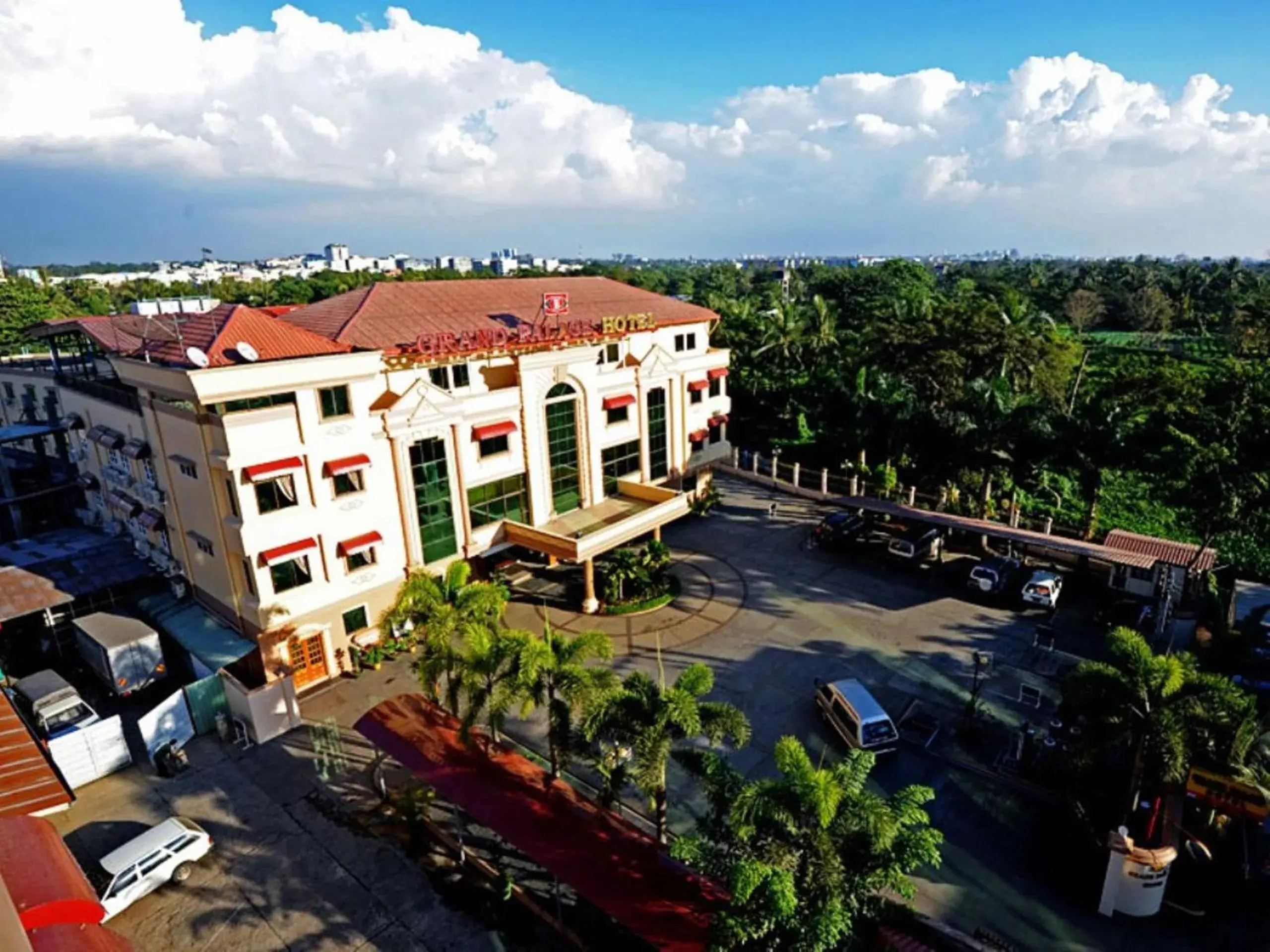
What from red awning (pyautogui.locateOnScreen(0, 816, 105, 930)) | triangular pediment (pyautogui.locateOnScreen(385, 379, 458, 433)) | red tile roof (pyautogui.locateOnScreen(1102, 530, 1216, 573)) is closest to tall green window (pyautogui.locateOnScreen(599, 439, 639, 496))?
triangular pediment (pyautogui.locateOnScreen(385, 379, 458, 433))

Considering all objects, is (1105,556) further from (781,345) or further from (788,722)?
(781,345)

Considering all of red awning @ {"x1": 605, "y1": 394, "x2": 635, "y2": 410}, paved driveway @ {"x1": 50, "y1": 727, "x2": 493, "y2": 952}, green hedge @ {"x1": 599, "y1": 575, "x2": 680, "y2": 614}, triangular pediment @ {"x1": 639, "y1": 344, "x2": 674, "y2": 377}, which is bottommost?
paved driveway @ {"x1": 50, "y1": 727, "x2": 493, "y2": 952}

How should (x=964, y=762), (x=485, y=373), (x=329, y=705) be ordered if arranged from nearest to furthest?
(x=964, y=762)
(x=329, y=705)
(x=485, y=373)

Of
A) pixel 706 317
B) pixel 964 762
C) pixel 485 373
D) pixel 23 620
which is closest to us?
pixel 964 762

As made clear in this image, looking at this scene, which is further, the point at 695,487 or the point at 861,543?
the point at 695,487

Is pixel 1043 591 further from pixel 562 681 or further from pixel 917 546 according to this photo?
pixel 562 681

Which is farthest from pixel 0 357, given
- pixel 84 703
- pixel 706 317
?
pixel 706 317

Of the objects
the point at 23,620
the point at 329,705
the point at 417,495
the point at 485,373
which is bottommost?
the point at 329,705

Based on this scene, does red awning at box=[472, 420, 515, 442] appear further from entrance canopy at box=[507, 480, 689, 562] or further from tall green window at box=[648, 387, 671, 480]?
tall green window at box=[648, 387, 671, 480]
